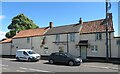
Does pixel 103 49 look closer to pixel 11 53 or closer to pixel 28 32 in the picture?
pixel 28 32

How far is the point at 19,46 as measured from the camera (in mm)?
58188

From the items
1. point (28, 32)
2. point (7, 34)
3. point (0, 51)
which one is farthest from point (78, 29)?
point (7, 34)

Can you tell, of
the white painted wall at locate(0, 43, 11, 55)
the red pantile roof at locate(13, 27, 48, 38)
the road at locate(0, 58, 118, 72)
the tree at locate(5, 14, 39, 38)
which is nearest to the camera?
the road at locate(0, 58, 118, 72)

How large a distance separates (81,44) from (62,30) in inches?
300

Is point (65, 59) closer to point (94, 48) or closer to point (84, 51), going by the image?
point (94, 48)

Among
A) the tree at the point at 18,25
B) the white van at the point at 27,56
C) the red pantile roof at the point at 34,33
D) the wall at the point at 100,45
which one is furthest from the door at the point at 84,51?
the tree at the point at 18,25

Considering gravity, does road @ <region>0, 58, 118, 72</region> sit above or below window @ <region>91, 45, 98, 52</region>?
below

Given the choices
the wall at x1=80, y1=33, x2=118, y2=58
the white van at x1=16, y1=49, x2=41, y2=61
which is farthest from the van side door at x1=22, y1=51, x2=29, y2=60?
the wall at x1=80, y1=33, x2=118, y2=58

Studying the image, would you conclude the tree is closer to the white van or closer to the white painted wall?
the white painted wall

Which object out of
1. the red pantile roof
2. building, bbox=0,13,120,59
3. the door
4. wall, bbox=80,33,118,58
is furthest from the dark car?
the red pantile roof

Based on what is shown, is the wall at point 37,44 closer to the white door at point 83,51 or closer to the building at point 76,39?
the building at point 76,39

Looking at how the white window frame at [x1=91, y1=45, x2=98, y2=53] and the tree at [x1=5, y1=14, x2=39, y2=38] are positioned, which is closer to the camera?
the white window frame at [x1=91, y1=45, x2=98, y2=53]

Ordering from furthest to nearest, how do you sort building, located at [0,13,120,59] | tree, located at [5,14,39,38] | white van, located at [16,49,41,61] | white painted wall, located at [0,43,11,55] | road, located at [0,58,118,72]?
tree, located at [5,14,39,38] → white painted wall, located at [0,43,11,55] → building, located at [0,13,120,59] → white van, located at [16,49,41,61] → road, located at [0,58,118,72]

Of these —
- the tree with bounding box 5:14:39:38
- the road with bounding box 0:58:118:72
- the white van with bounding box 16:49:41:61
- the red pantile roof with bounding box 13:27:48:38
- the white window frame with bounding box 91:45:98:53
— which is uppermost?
the tree with bounding box 5:14:39:38
